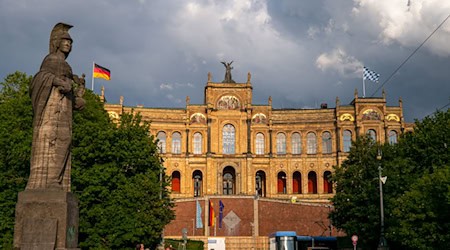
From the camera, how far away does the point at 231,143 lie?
73875 mm

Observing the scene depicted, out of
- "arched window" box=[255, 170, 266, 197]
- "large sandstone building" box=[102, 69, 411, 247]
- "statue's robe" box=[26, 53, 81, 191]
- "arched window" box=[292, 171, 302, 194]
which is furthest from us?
"arched window" box=[292, 171, 302, 194]

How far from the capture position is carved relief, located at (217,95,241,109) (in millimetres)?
74438

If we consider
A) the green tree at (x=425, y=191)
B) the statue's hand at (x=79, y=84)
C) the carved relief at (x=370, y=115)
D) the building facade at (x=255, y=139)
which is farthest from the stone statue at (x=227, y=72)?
the statue's hand at (x=79, y=84)

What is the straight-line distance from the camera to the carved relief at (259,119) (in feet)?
245

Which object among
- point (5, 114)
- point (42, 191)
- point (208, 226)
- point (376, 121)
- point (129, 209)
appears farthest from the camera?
point (376, 121)

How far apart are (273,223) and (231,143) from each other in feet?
52.9

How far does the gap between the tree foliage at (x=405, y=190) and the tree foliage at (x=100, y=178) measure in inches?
594

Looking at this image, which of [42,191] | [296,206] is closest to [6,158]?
[42,191]

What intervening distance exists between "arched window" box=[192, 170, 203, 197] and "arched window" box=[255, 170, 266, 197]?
8042mm

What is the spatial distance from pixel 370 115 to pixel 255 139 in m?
16.5

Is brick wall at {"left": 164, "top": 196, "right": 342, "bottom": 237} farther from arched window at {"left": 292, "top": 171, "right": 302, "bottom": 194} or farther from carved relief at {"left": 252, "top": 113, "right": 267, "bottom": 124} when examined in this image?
carved relief at {"left": 252, "top": 113, "right": 267, "bottom": 124}

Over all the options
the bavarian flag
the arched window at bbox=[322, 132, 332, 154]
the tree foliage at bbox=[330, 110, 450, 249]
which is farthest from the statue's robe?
the arched window at bbox=[322, 132, 332, 154]

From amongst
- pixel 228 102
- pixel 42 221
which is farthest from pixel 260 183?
pixel 42 221

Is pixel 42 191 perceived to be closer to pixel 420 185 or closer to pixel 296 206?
pixel 420 185
